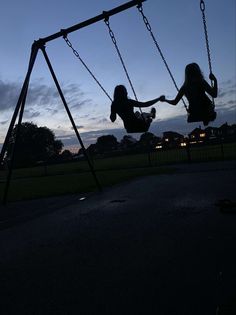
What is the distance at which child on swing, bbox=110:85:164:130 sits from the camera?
760 cm

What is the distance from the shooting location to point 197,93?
7.01 metres

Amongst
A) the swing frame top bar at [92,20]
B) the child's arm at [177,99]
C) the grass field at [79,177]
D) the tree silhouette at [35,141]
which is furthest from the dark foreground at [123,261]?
the tree silhouette at [35,141]

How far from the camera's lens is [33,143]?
347ft

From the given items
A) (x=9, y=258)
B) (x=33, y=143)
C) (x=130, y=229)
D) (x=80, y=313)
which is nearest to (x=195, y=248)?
(x=130, y=229)

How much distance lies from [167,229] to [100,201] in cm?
404

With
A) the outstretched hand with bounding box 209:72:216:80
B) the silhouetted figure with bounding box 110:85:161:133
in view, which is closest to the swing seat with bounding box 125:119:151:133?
the silhouetted figure with bounding box 110:85:161:133

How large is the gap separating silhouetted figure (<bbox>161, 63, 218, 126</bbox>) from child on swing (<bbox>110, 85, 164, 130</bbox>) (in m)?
0.69

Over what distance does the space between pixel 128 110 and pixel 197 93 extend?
1401mm

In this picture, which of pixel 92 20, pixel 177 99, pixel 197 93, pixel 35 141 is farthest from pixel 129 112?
pixel 35 141

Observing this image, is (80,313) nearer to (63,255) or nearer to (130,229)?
(63,255)

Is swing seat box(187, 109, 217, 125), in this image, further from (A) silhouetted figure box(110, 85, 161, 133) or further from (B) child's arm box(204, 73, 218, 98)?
(A) silhouetted figure box(110, 85, 161, 133)

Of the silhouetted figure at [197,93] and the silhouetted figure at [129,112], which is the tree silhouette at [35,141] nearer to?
the silhouetted figure at [129,112]

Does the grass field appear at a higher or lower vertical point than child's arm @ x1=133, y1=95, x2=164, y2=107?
lower

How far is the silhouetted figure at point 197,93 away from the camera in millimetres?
6945
